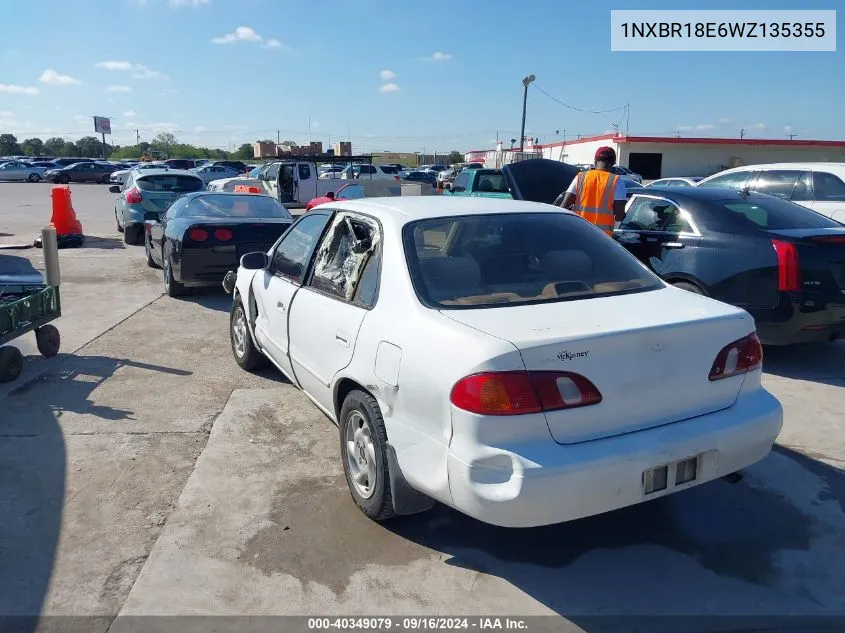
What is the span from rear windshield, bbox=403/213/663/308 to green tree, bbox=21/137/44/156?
118452 millimetres

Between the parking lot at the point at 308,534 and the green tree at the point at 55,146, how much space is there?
117m

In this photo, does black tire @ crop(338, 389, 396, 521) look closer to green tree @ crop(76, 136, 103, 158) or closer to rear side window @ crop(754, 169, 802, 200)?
rear side window @ crop(754, 169, 802, 200)

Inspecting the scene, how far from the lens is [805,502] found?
150 inches

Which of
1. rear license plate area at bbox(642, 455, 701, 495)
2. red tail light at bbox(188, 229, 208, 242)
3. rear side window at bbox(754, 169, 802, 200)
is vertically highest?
rear side window at bbox(754, 169, 802, 200)

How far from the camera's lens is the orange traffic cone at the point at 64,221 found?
14445 mm

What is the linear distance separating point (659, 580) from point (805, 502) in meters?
1.25

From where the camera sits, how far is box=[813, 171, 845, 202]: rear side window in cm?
1023

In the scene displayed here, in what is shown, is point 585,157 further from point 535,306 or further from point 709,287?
point 535,306

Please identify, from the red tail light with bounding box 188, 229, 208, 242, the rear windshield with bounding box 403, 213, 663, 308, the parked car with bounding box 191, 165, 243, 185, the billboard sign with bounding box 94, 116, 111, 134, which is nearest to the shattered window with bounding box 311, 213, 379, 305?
the rear windshield with bounding box 403, 213, 663, 308

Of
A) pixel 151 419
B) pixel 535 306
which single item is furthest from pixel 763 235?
pixel 151 419

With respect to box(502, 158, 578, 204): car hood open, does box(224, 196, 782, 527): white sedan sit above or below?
below

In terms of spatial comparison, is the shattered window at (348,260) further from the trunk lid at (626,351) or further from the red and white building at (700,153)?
the red and white building at (700,153)

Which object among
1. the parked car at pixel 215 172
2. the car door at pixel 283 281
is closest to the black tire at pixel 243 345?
the car door at pixel 283 281

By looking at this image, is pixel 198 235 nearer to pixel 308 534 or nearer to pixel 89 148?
pixel 308 534
